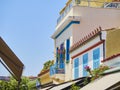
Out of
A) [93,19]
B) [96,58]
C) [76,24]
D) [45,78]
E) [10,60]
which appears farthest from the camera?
[45,78]

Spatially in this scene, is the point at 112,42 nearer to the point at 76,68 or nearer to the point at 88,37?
the point at 88,37

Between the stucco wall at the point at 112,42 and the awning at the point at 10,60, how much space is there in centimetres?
802

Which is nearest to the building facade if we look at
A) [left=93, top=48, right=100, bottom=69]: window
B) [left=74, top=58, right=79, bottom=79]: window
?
[left=74, top=58, right=79, bottom=79]: window

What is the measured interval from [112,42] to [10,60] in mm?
8756

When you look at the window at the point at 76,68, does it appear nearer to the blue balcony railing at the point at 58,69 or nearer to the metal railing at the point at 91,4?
the blue balcony railing at the point at 58,69

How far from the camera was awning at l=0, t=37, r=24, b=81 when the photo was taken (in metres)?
8.70

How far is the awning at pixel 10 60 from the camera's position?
870 centimetres

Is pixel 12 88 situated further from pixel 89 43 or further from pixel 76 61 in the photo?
pixel 89 43

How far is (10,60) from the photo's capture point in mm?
8898

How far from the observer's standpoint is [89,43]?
19516mm

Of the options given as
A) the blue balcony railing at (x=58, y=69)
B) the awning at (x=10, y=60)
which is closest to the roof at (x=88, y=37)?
the blue balcony railing at (x=58, y=69)

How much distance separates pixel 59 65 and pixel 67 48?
208 centimetres

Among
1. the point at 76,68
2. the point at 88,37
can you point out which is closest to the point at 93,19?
the point at 76,68

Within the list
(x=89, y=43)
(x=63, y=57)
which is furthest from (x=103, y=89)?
(x=63, y=57)
